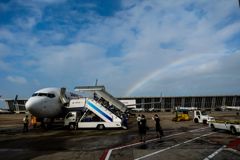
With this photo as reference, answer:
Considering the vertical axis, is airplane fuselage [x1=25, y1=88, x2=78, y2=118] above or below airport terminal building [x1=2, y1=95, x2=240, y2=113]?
above

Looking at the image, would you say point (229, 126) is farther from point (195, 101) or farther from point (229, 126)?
point (195, 101)

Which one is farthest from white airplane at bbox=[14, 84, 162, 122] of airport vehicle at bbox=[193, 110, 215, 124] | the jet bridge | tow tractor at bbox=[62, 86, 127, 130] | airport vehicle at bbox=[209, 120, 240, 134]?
airport vehicle at bbox=[193, 110, 215, 124]

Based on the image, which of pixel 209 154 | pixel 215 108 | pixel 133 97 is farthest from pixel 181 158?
pixel 215 108

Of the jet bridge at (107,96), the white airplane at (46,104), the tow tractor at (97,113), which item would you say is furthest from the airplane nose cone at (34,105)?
the jet bridge at (107,96)

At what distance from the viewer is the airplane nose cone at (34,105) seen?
17.0 m

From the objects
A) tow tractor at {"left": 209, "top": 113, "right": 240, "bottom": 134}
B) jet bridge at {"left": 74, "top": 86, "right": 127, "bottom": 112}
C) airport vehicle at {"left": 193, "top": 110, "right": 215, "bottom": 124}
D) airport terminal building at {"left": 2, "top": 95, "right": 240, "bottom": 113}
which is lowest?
airport terminal building at {"left": 2, "top": 95, "right": 240, "bottom": 113}

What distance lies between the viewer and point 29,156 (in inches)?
327

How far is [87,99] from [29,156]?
11.8m

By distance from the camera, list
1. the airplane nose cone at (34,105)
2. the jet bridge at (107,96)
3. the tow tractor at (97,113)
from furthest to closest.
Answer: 1. the jet bridge at (107,96)
2. the tow tractor at (97,113)
3. the airplane nose cone at (34,105)

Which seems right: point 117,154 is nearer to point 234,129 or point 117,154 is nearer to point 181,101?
point 234,129

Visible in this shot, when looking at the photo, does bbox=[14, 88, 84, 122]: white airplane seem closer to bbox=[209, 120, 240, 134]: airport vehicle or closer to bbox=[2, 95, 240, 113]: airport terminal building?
bbox=[209, 120, 240, 134]: airport vehicle

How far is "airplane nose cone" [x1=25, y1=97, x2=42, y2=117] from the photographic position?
670 inches

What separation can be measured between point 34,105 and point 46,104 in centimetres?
158

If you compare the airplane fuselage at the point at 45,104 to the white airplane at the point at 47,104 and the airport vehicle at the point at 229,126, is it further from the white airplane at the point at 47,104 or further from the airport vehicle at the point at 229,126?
the airport vehicle at the point at 229,126
